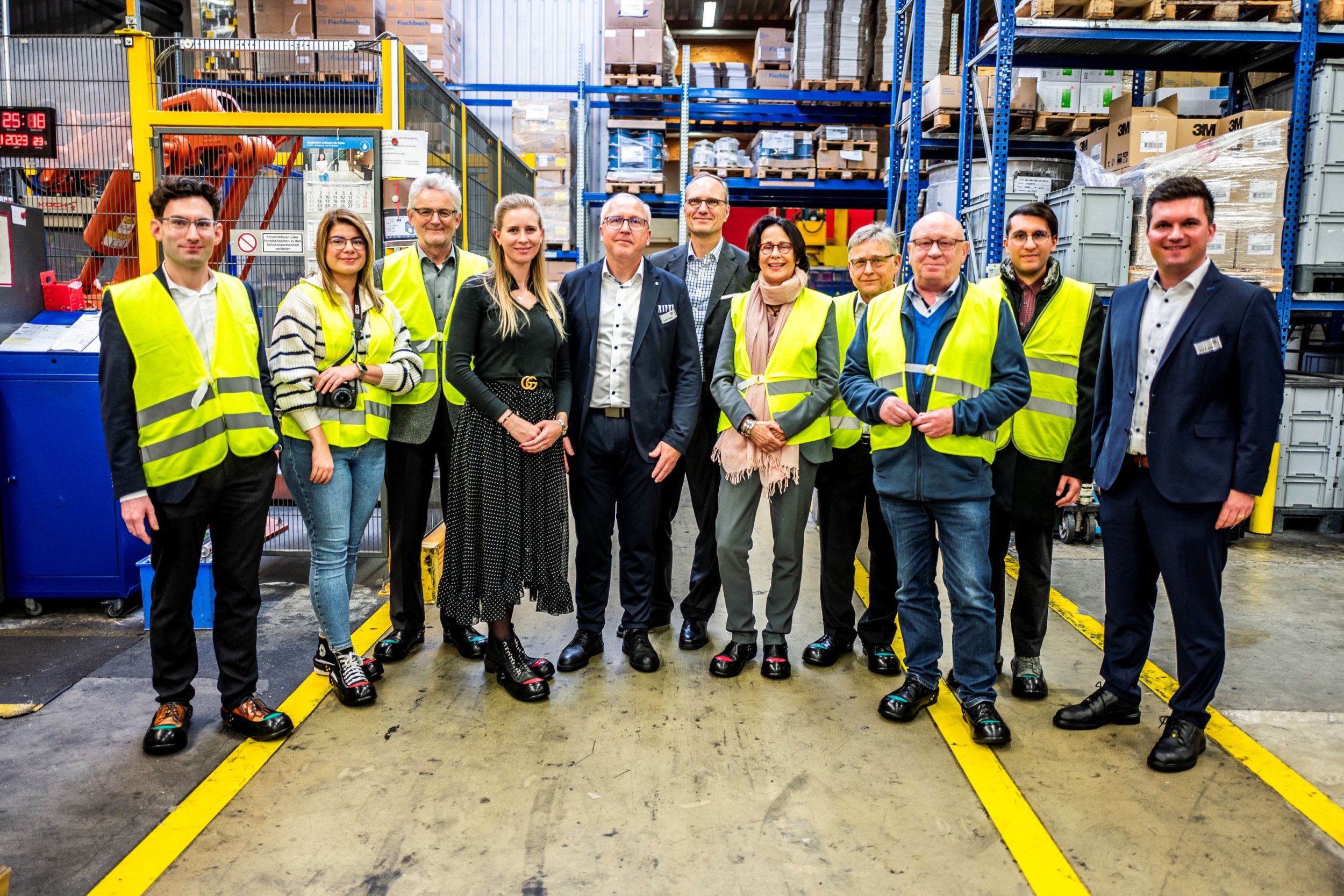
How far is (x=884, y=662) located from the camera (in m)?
4.12

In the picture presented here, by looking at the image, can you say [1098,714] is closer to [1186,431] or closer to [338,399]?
[1186,431]

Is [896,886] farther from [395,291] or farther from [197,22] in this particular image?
[197,22]

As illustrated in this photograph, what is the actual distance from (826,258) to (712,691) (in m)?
9.99

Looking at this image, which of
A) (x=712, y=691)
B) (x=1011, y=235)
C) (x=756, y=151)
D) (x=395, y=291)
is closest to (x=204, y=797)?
(x=712, y=691)

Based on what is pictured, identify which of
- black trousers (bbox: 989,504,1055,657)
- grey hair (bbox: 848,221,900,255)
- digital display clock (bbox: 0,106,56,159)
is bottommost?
black trousers (bbox: 989,504,1055,657)

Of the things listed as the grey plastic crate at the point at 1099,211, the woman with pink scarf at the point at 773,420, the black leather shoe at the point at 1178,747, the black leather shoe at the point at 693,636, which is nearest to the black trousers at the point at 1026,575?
the black leather shoe at the point at 1178,747

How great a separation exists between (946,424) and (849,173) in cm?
873

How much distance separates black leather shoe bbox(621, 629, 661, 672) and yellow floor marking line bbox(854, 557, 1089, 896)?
3.77 ft

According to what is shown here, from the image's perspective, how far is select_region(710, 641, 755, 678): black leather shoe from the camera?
405cm

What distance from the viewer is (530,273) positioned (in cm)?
385

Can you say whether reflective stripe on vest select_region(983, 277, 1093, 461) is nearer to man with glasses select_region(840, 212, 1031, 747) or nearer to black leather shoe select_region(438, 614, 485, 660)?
man with glasses select_region(840, 212, 1031, 747)

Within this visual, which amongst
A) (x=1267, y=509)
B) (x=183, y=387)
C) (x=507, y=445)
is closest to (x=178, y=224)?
(x=183, y=387)

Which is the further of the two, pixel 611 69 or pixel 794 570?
pixel 611 69

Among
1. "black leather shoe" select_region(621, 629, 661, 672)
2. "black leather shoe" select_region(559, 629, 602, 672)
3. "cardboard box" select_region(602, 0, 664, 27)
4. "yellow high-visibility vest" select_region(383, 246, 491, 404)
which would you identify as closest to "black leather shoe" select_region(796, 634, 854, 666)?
"black leather shoe" select_region(621, 629, 661, 672)
